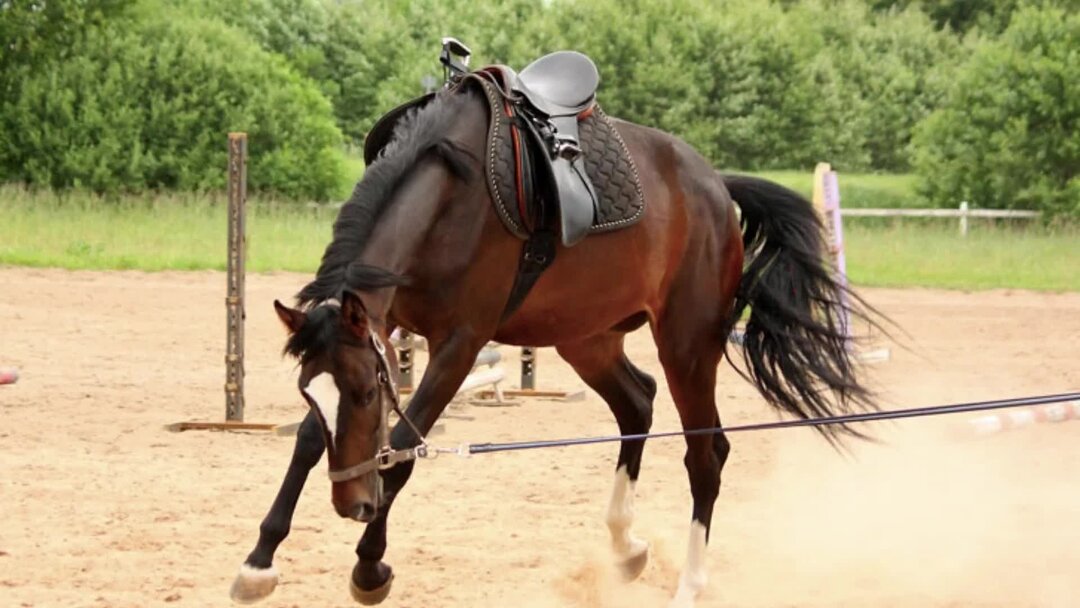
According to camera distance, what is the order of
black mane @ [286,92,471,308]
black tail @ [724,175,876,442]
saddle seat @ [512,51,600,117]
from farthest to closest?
1. black tail @ [724,175,876,442]
2. saddle seat @ [512,51,600,117]
3. black mane @ [286,92,471,308]

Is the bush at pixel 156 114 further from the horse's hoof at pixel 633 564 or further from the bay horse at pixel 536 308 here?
the horse's hoof at pixel 633 564

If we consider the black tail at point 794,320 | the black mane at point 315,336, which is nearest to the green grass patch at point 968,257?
the black tail at point 794,320

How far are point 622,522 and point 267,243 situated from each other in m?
15.8

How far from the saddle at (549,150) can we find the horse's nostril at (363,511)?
46.0 inches

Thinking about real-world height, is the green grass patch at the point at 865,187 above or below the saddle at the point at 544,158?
below

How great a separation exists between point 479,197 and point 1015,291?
14830 mm

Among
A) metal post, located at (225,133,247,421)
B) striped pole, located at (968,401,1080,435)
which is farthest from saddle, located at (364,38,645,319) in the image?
metal post, located at (225,133,247,421)

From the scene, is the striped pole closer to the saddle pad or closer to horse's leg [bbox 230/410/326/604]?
the saddle pad

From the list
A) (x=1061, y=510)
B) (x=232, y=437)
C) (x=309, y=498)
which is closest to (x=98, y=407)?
(x=232, y=437)

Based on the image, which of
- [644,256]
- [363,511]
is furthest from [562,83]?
[363,511]

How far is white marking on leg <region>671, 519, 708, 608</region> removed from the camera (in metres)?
5.62

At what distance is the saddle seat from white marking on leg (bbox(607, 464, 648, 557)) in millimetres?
1585

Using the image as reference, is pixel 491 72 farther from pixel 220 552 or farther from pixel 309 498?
pixel 309 498

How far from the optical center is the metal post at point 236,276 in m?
8.55
